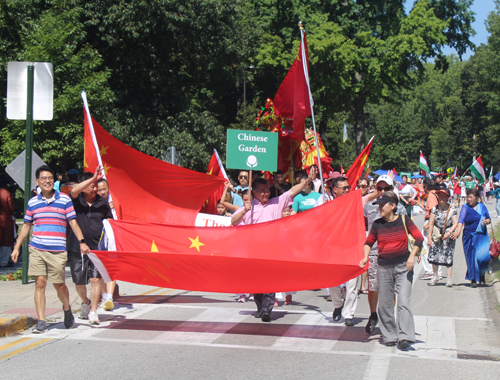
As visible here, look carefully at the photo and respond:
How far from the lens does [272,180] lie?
13.4 meters

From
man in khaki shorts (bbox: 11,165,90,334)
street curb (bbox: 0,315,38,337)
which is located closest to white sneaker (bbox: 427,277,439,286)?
man in khaki shorts (bbox: 11,165,90,334)

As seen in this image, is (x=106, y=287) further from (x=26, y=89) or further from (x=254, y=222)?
(x=26, y=89)

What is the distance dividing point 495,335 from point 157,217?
16.5 feet

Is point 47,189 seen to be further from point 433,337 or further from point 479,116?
point 479,116

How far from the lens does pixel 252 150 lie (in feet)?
27.7

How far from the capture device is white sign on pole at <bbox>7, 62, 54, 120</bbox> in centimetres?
1043

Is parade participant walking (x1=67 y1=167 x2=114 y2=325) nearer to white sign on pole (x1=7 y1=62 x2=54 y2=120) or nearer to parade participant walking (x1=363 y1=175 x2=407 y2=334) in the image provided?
white sign on pole (x1=7 y1=62 x2=54 y2=120)

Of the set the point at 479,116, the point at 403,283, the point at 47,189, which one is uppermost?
the point at 479,116

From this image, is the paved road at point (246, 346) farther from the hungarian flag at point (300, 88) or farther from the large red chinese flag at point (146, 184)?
the hungarian flag at point (300, 88)

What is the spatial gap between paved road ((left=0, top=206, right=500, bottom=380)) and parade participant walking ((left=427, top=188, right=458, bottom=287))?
2009 millimetres

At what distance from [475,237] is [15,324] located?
8377 mm

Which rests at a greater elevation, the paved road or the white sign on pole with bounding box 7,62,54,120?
the white sign on pole with bounding box 7,62,54,120

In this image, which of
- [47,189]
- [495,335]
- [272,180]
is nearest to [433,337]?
[495,335]

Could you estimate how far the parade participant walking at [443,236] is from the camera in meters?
11.9
